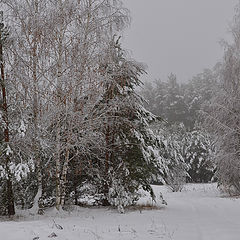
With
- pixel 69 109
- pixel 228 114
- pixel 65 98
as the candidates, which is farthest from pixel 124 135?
pixel 228 114

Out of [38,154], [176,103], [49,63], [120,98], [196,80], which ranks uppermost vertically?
[196,80]

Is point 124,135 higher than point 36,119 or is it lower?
lower

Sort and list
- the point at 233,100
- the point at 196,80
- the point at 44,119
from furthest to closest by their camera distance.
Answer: the point at 196,80 < the point at 233,100 < the point at 44,119

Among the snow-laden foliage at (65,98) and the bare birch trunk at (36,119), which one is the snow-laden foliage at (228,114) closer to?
the snow-laden foliage at (65,98)

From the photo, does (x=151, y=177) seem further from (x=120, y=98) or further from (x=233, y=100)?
(x=233, y=100)

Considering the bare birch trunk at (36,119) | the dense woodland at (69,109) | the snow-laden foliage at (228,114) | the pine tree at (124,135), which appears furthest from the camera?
the snow-laden foliage at (228,114)

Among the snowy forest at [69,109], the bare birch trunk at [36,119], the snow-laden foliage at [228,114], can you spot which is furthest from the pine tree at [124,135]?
the snow-laden foliage at [228,114]

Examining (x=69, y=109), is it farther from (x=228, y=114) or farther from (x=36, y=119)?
(x=228, y=114)

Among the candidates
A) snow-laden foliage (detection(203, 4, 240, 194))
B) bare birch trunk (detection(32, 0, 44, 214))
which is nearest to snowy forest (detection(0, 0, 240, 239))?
bare birch trunk (detection(32, 0, 44, 214))

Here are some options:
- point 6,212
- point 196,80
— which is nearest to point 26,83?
point 6,212

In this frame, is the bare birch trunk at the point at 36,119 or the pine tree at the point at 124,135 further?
the pine tree at the point at 124,135

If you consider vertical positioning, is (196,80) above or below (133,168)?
above

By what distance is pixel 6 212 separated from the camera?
854 centimetres

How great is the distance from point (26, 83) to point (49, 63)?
109cm
